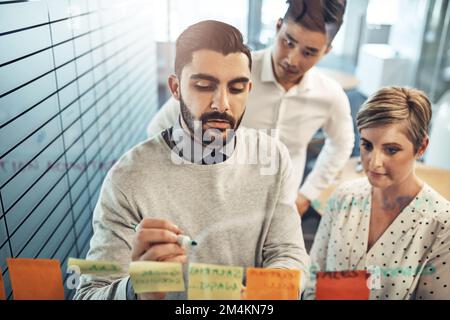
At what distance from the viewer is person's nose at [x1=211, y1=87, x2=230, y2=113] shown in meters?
0.67

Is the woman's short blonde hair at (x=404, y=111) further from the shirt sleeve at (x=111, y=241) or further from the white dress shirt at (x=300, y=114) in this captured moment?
the shirt sleeve at (x=111, y=241)

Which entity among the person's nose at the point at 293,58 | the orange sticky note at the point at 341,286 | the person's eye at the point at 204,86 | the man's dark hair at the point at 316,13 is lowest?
the orange sticky note at the point at 341,286

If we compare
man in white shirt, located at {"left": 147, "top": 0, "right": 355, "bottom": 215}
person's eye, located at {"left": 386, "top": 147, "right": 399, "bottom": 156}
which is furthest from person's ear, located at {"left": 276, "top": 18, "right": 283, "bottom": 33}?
person's eye, located at {"left": 386, "top": 147, "right": 399, "bottom": 156}

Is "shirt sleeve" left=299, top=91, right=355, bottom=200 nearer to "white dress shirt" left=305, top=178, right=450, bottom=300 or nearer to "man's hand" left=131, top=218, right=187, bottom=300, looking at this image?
"white dress shirt" left=305, top=178, right=450, bottom=300

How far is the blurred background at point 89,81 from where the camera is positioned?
677 mm

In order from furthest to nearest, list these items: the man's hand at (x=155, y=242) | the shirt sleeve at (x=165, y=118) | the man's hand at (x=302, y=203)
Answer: the man's hand at (x=302, y=203) → the shirt sleeve at (x=165, y=118) → the man's hand at (x=155, y=242)

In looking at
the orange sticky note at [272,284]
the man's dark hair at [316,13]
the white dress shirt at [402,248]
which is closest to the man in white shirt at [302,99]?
the man's dark hair at [316,13]

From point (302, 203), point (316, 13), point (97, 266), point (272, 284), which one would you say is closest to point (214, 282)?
point (272, 284)

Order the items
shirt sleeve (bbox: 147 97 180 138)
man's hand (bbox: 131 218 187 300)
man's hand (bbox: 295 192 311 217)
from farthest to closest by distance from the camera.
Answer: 1. man's hand (bbox: 295 192 311 217)
2. shirt sleeve (bbox: 147 97 180 138)
3. man's hand (bbox: 131 218 187 300)

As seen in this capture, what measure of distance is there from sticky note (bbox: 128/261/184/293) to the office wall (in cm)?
12

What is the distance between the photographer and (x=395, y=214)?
2.55 feet

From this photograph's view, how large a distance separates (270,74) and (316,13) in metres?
0.14

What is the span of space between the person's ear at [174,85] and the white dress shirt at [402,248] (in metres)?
0.41

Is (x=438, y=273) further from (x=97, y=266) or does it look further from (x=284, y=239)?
(x=97, y=266)
